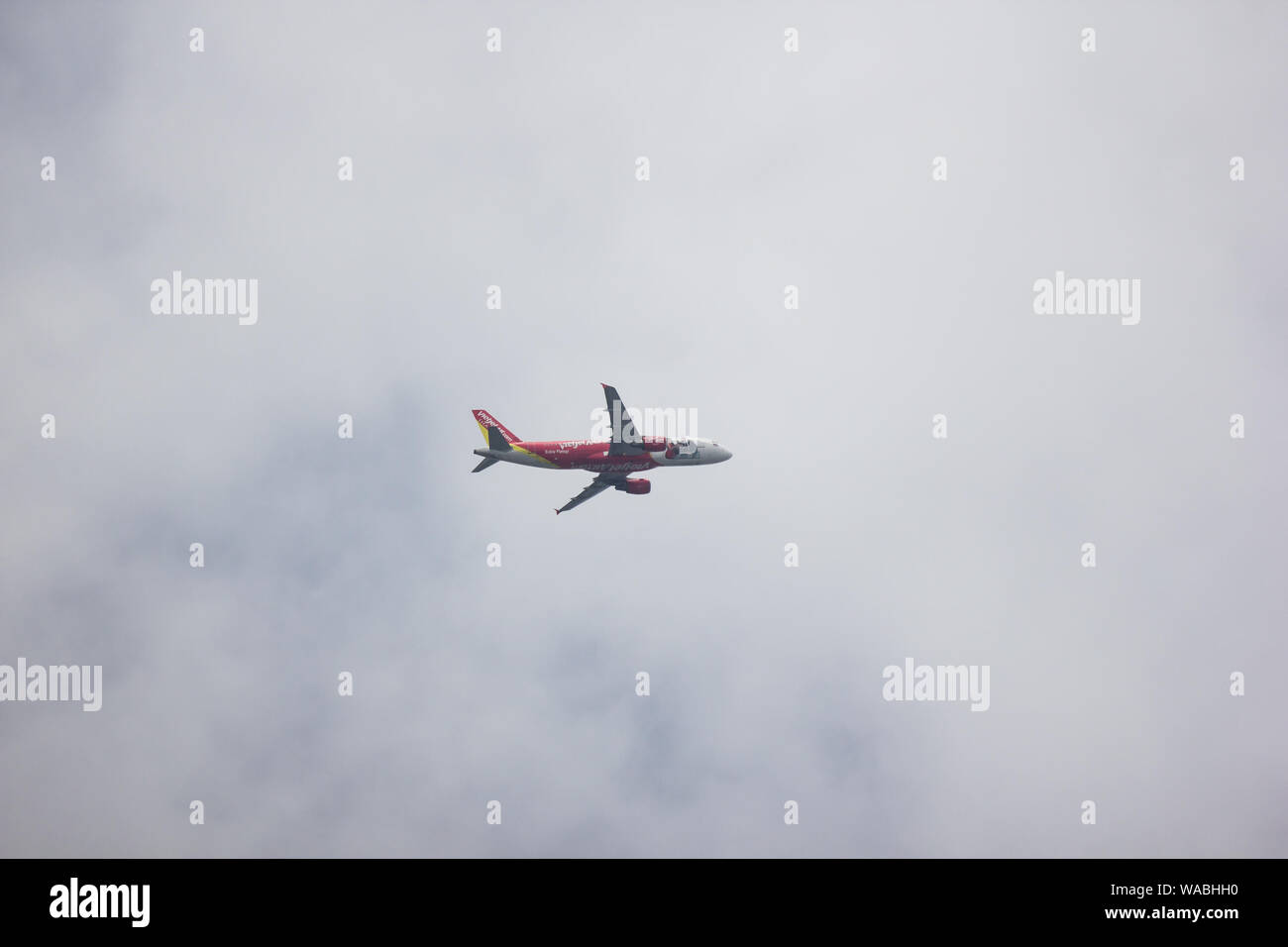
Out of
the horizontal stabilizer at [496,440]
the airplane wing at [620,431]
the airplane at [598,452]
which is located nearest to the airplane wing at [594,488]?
the airplane at [598,452]

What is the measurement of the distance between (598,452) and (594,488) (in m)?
6.40

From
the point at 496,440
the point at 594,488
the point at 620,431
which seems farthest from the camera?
the point at 594,488

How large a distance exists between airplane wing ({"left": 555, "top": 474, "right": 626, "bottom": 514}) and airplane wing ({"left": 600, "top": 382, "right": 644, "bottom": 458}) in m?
4.58

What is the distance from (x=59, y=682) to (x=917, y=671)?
93.4 metres

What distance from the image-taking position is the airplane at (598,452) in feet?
443

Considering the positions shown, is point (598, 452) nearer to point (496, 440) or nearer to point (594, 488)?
point (594, 488)

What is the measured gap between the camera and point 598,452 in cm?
13550

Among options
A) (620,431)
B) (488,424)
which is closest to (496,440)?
(488,424)

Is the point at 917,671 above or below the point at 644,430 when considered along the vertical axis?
below
